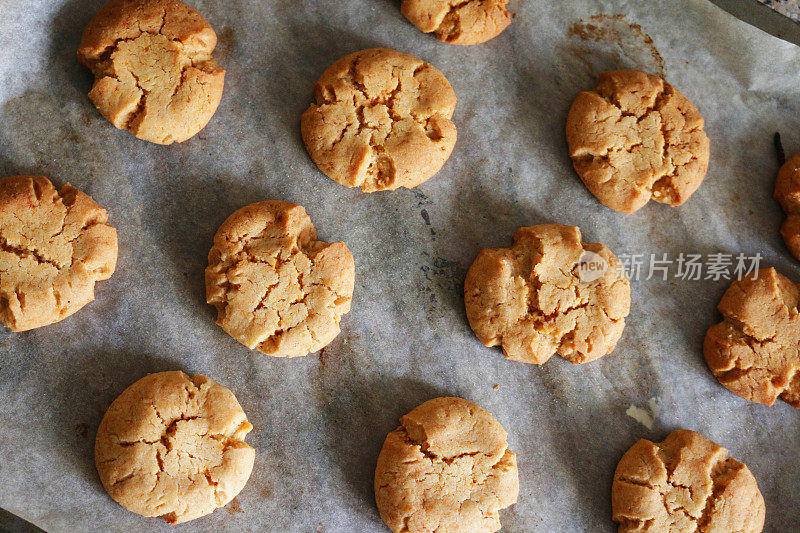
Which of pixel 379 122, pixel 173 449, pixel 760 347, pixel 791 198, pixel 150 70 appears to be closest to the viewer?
pixel 173 449

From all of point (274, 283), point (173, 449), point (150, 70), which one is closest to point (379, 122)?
point (274, 283)

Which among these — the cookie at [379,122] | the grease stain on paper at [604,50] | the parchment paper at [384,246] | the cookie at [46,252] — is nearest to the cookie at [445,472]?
the parchment paper at [384,246]

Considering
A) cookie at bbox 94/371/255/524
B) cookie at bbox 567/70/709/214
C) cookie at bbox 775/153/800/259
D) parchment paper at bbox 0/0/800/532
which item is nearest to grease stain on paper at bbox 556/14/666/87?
parchment paper at bbox 0/0/800/532

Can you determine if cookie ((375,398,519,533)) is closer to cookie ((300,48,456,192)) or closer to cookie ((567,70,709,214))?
cookie ((300,48,456,192))

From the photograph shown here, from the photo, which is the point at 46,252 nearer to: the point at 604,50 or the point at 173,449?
the point at 173,449

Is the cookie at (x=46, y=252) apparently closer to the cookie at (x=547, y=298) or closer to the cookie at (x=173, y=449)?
the cookie at (x=173, y=449)

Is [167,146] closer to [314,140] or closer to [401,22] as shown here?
[314,140]
